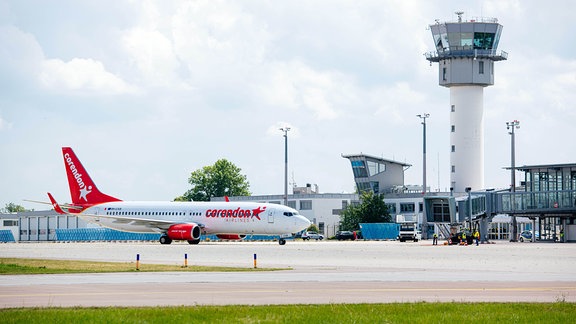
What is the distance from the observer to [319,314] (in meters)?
22.5

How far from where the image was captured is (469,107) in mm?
138500

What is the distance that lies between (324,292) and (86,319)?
31.2ft

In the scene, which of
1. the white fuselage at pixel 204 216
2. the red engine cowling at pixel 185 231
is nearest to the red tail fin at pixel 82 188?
the white fuselage at pixel 204 216

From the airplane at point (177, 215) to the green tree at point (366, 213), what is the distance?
4208 cm

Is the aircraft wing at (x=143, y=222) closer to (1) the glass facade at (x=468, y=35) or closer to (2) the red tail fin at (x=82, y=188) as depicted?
(2) the red tail fin at (x=82, y=188)

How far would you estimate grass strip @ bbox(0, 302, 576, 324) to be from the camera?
21.4m

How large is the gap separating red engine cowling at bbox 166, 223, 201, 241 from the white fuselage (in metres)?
1.89

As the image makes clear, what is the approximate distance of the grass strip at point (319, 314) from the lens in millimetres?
21406

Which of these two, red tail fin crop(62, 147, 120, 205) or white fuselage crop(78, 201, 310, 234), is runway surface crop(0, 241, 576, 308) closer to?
white fuselage crop(78, 201, 310, 234)

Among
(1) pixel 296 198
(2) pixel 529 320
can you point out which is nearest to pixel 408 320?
(2) pixel 529 320

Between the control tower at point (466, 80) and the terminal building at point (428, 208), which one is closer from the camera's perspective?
the terminal building at point (428, 208)

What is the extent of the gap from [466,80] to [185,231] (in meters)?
60.9

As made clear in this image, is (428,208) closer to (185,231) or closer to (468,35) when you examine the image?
(185,231)

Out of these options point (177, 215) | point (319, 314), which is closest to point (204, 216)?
point (177, 215)
